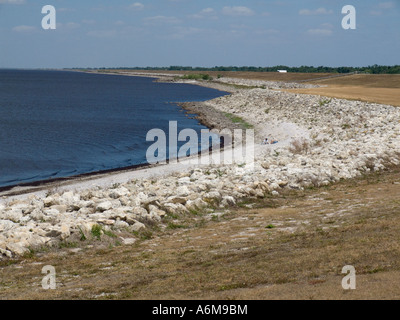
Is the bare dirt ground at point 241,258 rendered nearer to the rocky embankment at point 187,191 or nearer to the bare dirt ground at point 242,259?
the bare dirt ground at point 242,259

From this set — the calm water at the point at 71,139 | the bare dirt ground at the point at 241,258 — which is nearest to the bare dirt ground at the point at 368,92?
the calm water at the point at 71,139

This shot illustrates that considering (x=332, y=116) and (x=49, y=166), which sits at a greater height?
(x=332, y=116)

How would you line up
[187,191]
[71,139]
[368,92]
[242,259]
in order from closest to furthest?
1. [242,259]
2. [187,191]
3. [71,139]
4. [368,92]

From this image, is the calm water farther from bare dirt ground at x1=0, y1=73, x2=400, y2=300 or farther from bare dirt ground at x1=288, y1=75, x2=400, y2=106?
bare dirt ground at x1=288, y1=75, x2=400, y2=106

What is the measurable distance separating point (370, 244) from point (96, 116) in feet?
181

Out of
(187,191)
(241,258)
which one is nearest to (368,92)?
(187,191)

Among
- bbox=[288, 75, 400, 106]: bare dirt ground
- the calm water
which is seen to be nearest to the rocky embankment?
the calm water

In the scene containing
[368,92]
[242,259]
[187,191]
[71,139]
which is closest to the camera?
[242,259]

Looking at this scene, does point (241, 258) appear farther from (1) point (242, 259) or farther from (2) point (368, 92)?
(2) point (368, 92)

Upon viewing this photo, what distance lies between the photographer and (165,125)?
174 ft

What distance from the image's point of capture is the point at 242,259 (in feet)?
32.9

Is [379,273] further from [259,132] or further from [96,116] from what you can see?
[96,116]

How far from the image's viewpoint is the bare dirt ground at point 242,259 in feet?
26.2
